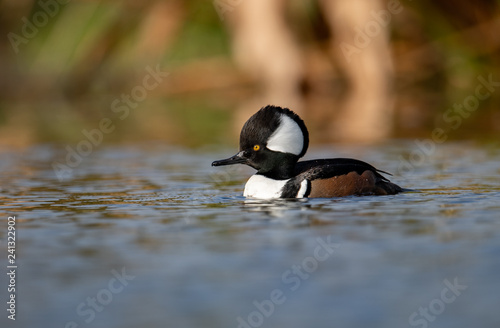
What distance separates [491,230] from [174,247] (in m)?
2.13

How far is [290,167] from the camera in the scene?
30.8 feet

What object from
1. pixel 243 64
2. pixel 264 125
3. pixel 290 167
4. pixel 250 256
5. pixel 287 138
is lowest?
pixel 250 256

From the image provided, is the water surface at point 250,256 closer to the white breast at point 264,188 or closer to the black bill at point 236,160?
the white breast at point 264,188

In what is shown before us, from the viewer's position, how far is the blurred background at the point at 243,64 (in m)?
21.3

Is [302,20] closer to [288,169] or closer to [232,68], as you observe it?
[232,68]

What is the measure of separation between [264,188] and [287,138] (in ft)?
1.72

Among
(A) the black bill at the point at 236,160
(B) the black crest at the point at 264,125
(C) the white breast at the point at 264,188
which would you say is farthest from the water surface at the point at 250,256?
(B) the black crest at the point at 264,125

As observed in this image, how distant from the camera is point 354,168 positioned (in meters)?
9.09

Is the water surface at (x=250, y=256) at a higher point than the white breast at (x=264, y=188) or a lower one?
lower

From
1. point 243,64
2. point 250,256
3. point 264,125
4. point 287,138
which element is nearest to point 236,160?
point 264,125

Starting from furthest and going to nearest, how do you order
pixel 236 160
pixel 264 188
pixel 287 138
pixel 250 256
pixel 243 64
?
pixel 243 64, pixel 236 160, pixel 287 138, pixel 264 188, pixel 250 256

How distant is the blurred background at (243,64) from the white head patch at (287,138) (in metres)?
8.55

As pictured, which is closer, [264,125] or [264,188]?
[264,188]

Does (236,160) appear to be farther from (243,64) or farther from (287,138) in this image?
(243,64)
